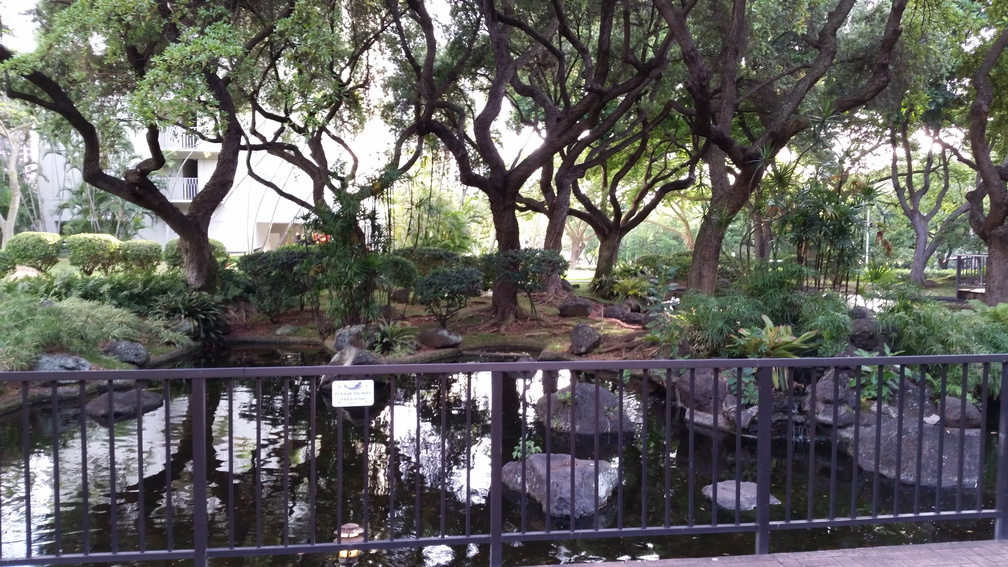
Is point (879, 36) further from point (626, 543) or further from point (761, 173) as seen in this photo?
point (626, 543)

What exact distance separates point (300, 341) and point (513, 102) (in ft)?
32.8

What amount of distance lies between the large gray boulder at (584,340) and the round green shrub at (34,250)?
15663 mm

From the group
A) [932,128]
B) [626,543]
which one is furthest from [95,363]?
[932,128]

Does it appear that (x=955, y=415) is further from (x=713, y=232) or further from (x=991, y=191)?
(x=991, y=191)

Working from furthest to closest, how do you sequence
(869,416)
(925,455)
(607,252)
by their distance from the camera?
(607,252), (869,416), (925,455)

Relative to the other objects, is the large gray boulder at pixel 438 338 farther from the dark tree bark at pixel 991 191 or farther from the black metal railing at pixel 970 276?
the black metal railing at pixel 970 276

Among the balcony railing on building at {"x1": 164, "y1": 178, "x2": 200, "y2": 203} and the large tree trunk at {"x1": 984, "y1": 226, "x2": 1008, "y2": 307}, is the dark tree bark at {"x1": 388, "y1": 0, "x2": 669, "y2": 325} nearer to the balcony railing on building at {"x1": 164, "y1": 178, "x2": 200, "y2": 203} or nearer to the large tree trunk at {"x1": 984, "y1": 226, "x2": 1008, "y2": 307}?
the large tree trunk at {"x1": 984, "y1": 226, "x2": 1008, "y2": 307}

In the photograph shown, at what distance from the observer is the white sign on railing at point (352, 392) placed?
381 centimetres

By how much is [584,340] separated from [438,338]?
10.2 feet

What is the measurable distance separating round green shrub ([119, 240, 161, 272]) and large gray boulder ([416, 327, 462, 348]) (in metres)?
11.0

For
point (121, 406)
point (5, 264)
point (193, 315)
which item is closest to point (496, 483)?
point (121, 406)

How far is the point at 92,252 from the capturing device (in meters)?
21.5

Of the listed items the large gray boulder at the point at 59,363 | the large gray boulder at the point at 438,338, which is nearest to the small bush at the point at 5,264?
the large gray boulder at the point at 59,363

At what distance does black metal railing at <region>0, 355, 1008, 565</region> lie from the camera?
3.94m
